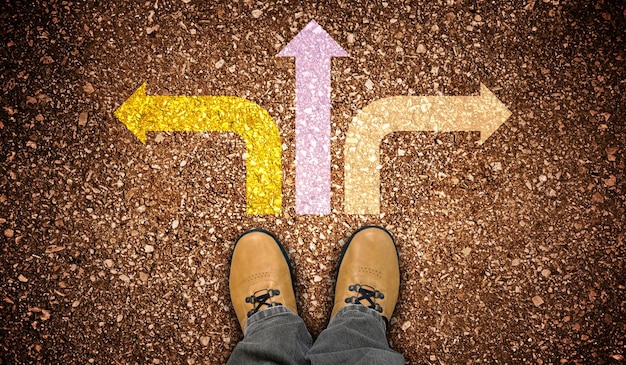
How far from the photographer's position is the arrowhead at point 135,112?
5.24 ft

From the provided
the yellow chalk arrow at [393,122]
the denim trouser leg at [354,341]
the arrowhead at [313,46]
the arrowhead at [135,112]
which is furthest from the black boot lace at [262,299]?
the arrowhead at [313,46]

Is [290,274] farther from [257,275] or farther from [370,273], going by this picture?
[370,273]

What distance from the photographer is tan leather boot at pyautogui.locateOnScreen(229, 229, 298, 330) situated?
5.12 feet

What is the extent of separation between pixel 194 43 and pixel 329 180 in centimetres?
75

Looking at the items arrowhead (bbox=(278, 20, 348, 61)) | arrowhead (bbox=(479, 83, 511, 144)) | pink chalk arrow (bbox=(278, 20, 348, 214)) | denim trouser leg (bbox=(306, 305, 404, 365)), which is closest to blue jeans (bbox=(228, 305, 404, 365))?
denim trouser leg (bbox=(306, 305, 404, 365))

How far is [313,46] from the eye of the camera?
1.59 meters

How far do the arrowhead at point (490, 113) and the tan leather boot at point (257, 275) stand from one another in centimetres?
92

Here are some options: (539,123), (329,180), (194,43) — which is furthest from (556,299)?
(194,43)

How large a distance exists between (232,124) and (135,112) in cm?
38

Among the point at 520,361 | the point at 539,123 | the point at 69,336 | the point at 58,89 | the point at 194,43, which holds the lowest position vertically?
the point at 520,361

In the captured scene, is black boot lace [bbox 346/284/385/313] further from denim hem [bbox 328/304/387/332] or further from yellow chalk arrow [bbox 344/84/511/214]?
yellow chalk arrow [bbox 344/84/511/214]

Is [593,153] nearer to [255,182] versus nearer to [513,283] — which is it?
[513,283]

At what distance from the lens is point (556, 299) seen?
159cm

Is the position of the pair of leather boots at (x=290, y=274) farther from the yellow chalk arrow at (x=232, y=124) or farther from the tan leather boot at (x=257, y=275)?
the yellow chalk arrow at (x=232, y=124)
